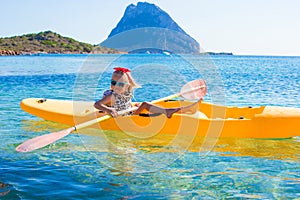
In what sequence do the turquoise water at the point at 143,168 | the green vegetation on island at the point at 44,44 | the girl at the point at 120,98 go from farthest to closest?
1. the green vegetation on island at the point at 44,44
2. the girl at the point at 120,98
3. the turquoise water at the point at 143,168

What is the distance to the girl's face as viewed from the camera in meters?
6.02

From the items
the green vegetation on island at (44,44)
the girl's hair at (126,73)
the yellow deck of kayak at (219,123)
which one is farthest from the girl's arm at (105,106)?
the green vegetation on island at (44,44)

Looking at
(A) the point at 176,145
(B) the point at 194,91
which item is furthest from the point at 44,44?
(A) the point at 176,145

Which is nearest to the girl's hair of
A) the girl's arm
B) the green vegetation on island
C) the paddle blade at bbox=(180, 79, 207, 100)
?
the girl's arm

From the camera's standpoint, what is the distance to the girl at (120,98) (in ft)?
19.6

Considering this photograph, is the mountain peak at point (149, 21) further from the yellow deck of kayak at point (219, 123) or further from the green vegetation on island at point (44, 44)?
the green vegetation on island at point (44, 44)

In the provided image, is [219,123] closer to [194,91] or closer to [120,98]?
[194,91]

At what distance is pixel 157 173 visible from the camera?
4980 mm

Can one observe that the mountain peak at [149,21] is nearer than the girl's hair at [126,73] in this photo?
No

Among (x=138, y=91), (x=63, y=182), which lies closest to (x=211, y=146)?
(x=63, y=182)

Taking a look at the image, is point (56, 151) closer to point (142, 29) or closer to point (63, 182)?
point (63, 182)

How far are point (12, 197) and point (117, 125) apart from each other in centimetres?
287

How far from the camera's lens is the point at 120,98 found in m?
6.30

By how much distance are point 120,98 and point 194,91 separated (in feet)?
5.00
